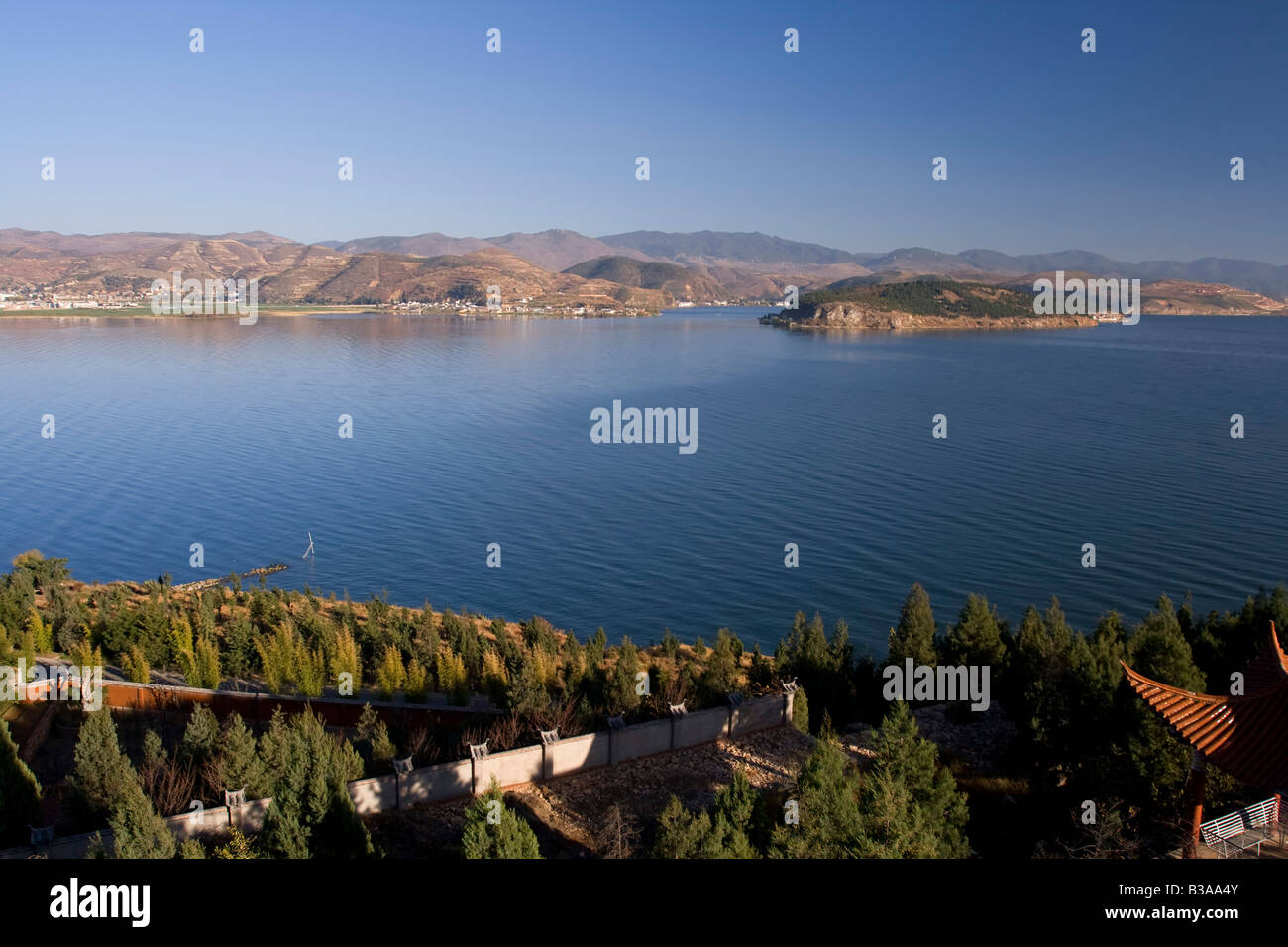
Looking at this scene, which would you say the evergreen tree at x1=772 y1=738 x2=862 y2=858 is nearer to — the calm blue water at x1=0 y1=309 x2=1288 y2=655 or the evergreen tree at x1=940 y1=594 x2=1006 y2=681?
the evergreen tree at x1=940 y1=594 x2=1006 y2=681

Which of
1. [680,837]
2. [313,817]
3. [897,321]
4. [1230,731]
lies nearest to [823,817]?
[680,837]

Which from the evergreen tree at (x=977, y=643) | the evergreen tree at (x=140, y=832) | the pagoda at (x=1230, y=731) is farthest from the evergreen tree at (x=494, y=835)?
the evergreen tree at (x=977, y=643)

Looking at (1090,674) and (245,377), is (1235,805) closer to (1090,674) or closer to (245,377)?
(1090,674)

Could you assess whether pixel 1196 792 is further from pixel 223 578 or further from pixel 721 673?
pixel 223 578

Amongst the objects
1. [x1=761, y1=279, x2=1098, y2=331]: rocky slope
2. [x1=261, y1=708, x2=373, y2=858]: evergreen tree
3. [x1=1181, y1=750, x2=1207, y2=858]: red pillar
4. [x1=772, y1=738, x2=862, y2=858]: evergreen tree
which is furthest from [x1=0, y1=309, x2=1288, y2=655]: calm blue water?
[x1=761, y1=279, x2=1098, y2=331]: rocky slope

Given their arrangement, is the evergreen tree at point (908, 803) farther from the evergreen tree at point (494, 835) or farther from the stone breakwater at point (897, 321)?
the stone breakwater at point (897, 321)
